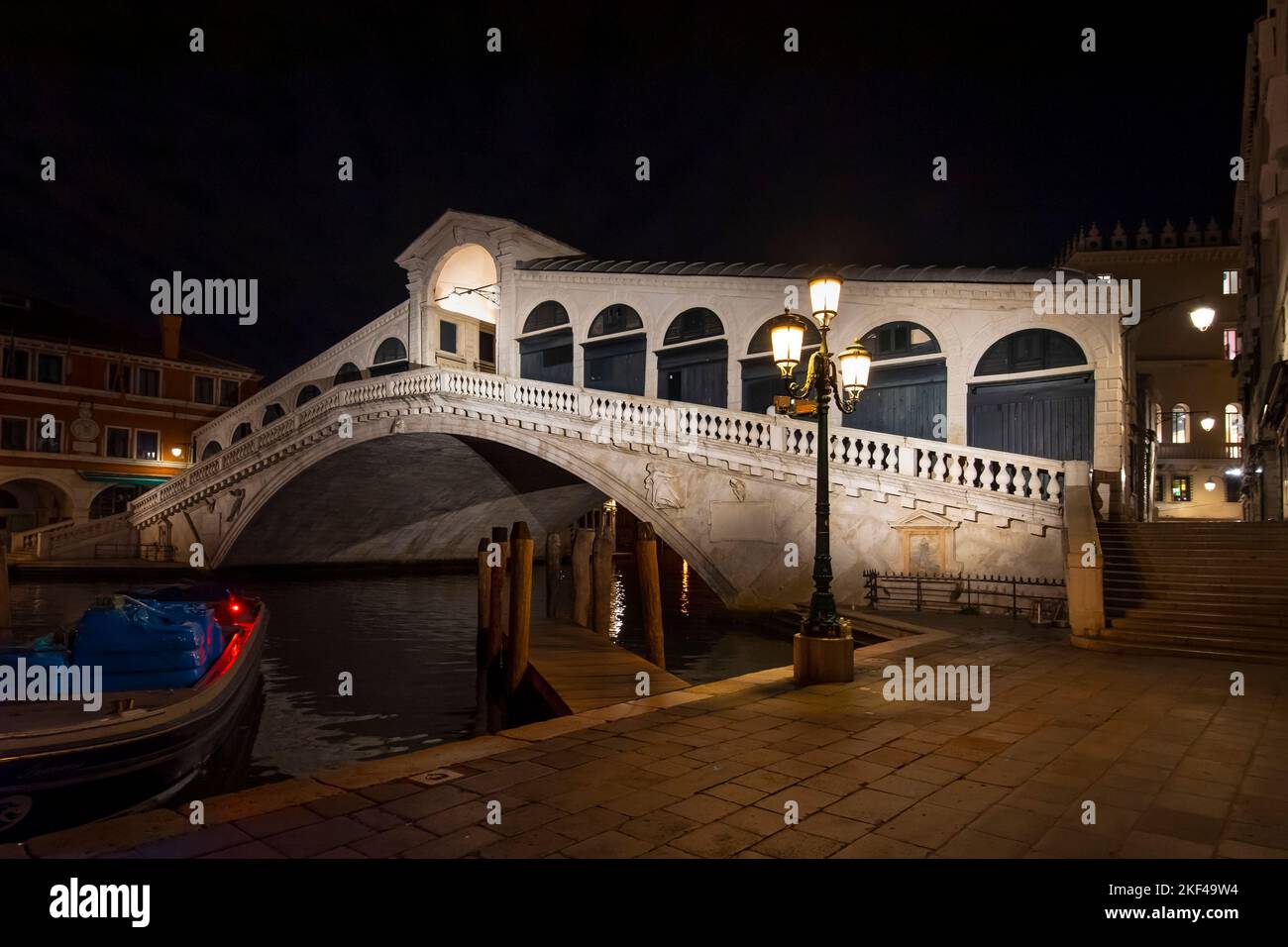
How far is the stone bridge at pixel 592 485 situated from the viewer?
1238 centimetres

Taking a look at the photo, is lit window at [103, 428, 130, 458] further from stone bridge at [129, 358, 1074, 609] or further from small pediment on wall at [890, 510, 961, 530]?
small pediment on wall at [890, 510, 961, 530]

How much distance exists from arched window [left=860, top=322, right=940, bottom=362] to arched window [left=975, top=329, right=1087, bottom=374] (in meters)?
1.07

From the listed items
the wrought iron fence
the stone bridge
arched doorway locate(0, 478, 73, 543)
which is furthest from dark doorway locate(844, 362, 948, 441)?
arched doorway locate(0, 478, 73, 543)

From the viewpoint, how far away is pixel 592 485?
63.9 feet

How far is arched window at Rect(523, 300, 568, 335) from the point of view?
21594 millimetres

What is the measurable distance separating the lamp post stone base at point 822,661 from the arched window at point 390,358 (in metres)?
21.3

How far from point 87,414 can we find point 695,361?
81.4 ft

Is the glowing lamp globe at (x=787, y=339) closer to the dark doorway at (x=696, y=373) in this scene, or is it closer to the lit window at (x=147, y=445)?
the dark doorway at (x=696, y=373)

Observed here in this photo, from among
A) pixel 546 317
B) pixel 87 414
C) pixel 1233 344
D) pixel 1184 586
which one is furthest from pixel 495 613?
pixel 87 414

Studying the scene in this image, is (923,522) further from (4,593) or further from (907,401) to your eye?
(4,593)

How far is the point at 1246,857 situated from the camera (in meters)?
3.16

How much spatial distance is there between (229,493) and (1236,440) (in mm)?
34623
